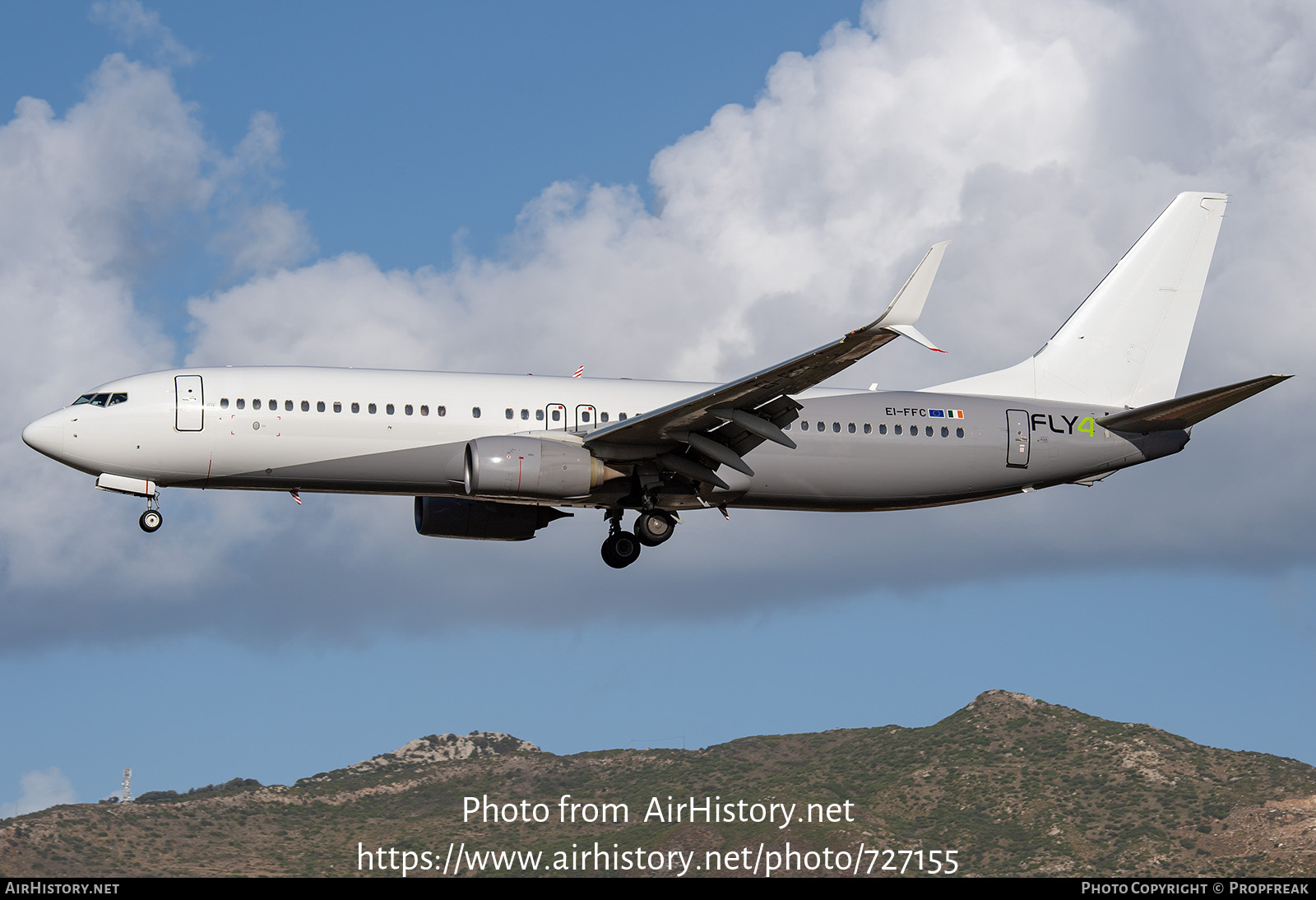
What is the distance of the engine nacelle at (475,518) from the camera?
43425 millimetres

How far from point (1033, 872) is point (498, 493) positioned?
65144mm

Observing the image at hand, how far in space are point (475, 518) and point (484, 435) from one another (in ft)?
17.3

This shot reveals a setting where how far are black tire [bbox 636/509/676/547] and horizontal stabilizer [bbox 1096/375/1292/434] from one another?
517 inches

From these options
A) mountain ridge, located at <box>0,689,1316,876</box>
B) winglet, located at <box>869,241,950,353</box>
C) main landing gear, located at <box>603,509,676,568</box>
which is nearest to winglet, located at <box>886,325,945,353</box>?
winglet, located at <box>869,241,950,353</box>

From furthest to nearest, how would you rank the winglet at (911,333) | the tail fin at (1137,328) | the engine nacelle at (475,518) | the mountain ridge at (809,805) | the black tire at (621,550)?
the mountain ridge at (809,805) < the tail fin at (1137,328) < the engine nacelle at (475,518) < the black tire at (621,550) < the winglet at (911,333)

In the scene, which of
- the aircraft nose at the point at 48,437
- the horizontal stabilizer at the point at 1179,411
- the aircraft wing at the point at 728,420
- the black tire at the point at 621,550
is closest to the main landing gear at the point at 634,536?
the black tire at the point at 621,550

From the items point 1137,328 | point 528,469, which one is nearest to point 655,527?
point 528,469

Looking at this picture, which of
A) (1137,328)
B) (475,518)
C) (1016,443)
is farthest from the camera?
(1137,328)

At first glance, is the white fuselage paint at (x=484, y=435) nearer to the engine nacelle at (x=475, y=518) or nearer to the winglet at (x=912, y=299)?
the engine nacelle at (x=475, y=518)

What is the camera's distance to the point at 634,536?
42188 millimetres

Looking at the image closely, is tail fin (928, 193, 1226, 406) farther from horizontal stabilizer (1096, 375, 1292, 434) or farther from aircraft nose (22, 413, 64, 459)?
aircraft nose (22, 413, 64, 459)

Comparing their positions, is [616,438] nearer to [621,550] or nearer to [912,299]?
[621,550]

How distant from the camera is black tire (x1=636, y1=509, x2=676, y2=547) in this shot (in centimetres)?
4112

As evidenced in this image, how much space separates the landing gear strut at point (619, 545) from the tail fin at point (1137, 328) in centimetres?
1152
